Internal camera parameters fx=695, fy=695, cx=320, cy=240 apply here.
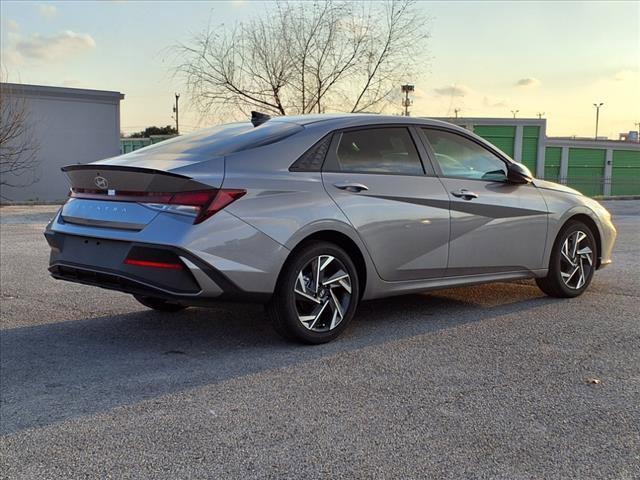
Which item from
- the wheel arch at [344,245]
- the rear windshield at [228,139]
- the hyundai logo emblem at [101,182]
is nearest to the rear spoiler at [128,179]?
the hyundai logo emblem at [101,182]

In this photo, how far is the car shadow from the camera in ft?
13.1

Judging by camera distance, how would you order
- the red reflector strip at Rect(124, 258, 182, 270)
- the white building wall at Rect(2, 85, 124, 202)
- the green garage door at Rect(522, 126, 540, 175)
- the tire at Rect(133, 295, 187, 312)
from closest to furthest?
the red reflector strip at Rect(124, 258, 182, 270) → the tire at Rect(133, 295, 187, 312) → the white building wall at Rect(2, 85, 124, 202) → the green garage door at Rect(522, 126, 540, 175)

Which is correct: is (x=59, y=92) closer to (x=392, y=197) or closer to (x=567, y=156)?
(x=392, y=197)

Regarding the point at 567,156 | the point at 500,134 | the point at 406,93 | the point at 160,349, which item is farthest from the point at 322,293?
the point at 567,156

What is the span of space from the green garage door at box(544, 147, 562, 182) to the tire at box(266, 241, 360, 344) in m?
41.2

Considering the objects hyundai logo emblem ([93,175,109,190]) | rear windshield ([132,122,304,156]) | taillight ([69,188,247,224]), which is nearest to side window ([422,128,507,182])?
rear windshield ([132,122,304,156])

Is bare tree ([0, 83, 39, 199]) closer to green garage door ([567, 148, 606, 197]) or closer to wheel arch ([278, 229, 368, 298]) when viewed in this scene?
wheel arch ([278, 229, 368, 298])

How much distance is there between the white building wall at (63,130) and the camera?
1106 inches

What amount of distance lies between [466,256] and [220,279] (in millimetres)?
2352

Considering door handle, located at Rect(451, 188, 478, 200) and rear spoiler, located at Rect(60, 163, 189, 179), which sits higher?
rear spoiler, located at Rect(60, 163, 189, 179)

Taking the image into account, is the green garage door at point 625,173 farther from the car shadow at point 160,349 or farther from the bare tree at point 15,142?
the car shadow at point 160,349

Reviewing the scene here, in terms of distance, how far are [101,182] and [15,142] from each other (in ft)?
82.5

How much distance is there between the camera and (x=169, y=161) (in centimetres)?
477

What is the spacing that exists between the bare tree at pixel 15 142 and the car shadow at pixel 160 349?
868 inches
